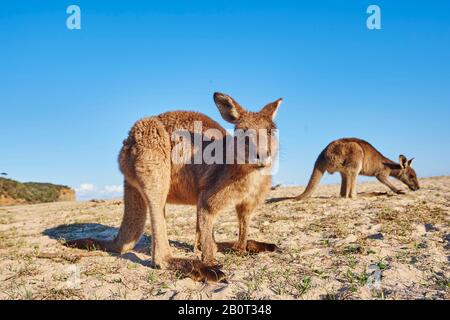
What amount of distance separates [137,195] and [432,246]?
3.90 meters

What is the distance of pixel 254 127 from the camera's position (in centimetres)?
465

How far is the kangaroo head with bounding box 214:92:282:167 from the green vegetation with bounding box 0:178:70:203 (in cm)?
1232

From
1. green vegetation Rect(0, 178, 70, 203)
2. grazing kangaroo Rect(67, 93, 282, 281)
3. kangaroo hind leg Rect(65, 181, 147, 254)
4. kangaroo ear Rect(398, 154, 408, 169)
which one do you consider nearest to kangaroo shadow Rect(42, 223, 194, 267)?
kangaroo hind leg Rect(65, 181, 147, 254)

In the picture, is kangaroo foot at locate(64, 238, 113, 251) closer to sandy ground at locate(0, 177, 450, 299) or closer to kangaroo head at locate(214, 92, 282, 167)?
sandy ground at locate(0, 177, 450, 299)

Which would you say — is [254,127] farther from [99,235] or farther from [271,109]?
[99,235]

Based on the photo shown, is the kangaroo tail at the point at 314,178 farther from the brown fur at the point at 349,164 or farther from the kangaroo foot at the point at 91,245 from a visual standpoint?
the kangaroo foot at the point at 91,245

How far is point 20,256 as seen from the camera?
5176mm

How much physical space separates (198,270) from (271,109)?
2.13 metres

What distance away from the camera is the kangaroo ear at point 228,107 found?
4852 mm

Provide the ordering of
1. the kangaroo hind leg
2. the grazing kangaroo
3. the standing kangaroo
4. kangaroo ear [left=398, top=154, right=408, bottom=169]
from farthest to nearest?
kangaroo ear [left=398, top=154, right=408, bottom=169]
the standing kangaroo
the kangaroo hind leg
the grazing kangaroo

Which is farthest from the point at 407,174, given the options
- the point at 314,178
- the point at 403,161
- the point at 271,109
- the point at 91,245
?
the point at 91,245

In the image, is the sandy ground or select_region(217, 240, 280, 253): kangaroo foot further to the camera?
select_region(217, 240, 280, 253): kangaroo foot

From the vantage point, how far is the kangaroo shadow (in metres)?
5.29

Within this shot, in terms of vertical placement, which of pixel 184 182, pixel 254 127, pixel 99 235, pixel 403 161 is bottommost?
pixel 99 235
